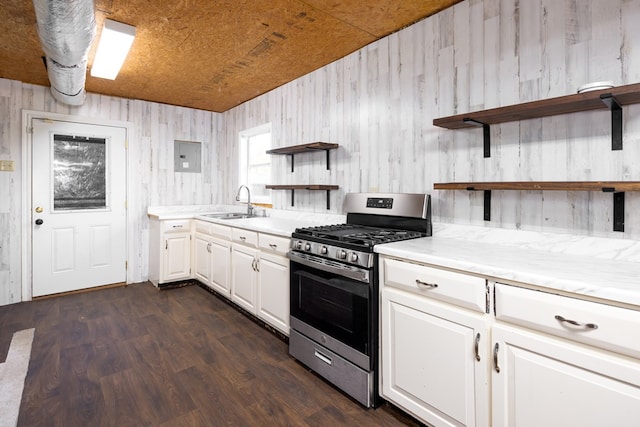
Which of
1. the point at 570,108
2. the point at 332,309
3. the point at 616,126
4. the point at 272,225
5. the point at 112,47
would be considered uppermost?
the point at 112,47

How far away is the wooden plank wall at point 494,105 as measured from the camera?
163cm

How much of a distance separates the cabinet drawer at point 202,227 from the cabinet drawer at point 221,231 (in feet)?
0.34

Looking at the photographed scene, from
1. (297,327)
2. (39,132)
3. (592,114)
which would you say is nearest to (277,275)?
(297,327)

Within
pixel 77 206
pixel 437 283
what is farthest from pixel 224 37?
pixel 77 206

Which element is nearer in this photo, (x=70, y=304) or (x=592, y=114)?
(x=592, y=114)

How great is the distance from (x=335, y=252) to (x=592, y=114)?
1.51 metres

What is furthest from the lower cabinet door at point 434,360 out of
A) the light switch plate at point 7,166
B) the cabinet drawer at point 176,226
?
the light switch plate at point 7,166

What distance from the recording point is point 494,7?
1.98 m

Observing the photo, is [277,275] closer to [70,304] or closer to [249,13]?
[249,13]

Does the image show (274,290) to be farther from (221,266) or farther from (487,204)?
(487,204)

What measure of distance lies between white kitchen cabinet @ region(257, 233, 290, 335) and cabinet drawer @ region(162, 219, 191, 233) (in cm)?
173

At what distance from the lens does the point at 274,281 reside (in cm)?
272

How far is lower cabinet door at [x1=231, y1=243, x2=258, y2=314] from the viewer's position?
3008mm

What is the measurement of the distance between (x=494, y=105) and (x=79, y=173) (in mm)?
4455
